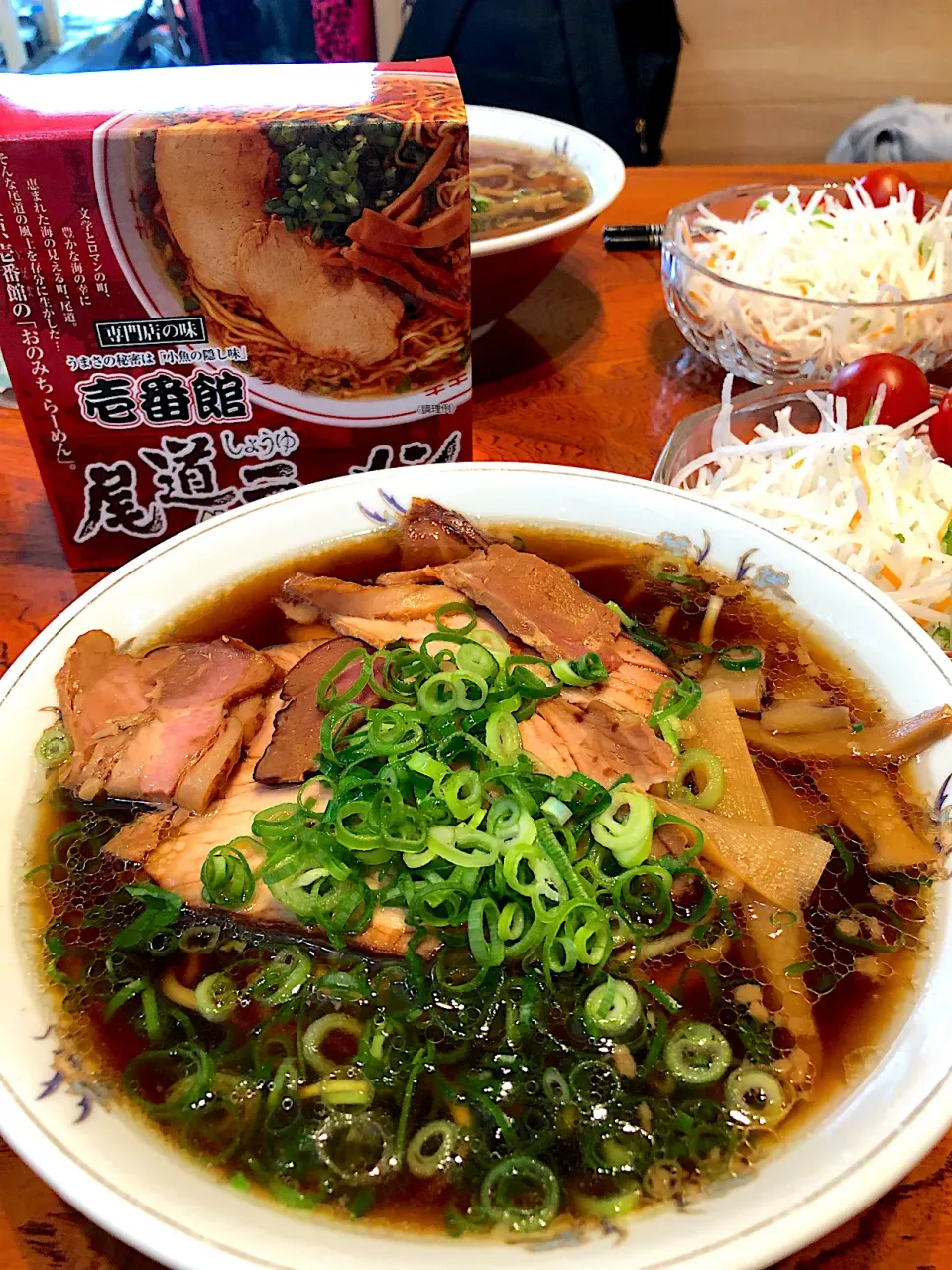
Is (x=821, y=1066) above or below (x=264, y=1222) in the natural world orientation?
below

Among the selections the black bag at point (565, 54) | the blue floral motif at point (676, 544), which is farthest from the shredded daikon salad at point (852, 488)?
the black bag at point (565, 54)

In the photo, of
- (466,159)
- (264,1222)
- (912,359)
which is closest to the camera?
(264,1222)

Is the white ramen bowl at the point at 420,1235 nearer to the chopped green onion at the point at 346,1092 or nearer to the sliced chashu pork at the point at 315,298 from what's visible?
the chopped green onion at the point at 346,1092

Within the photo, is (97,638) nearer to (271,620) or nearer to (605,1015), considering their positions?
(271,620)

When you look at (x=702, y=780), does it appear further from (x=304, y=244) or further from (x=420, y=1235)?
(x=304, y=244)

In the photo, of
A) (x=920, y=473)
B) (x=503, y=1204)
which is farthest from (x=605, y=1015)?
(x=920, y=473)

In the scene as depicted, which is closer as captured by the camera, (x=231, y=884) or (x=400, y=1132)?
(x=400, y=1132)
